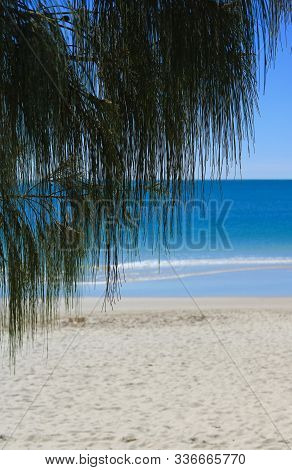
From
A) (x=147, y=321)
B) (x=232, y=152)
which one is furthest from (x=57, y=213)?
(x=147, y=321)

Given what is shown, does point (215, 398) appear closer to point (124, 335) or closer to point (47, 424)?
point (47, 424)

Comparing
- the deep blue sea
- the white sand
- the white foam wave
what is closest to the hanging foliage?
the deep blue sea

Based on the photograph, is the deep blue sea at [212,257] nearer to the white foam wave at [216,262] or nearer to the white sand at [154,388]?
the white foam wave at [216,262]

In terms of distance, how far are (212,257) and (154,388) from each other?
14.3m

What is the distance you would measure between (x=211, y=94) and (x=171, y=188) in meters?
0.17

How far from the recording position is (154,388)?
4402 mm

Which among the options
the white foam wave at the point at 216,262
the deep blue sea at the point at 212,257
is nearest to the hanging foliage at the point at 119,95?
the deep blue sea at the point at 212,257

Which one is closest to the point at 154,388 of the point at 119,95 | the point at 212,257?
the point at 119,95

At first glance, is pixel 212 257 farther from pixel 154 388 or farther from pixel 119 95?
pixel 119 95

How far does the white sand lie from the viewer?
3482 mm

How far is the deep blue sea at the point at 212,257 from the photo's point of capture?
40.7 inches

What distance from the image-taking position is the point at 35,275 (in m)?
1.10

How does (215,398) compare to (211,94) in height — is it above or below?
below

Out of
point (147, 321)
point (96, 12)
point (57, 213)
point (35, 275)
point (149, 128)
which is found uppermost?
point (96, 12)
